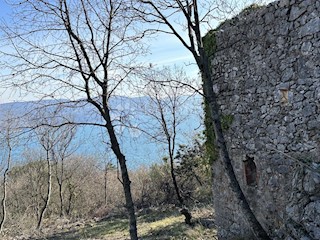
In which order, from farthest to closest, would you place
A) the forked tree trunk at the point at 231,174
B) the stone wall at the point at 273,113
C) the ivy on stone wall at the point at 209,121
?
the ivy on stone wall at the point at 209,121, the forked tree trunk at the point at 231,174, the stone wall at the point at 273,113

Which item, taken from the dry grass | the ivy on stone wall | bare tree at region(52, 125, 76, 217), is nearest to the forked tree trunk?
the ivy on stone wall

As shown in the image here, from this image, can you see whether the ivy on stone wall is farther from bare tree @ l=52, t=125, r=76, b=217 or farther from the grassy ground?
bare tree @ l=52, t=125, r=76, b=217

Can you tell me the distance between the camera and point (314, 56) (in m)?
4.54

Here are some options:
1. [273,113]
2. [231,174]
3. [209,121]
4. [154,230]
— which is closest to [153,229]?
[154,230]

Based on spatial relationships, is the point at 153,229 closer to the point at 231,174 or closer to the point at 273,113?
the point at 231,174

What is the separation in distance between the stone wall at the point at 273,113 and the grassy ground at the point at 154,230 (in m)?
2.74

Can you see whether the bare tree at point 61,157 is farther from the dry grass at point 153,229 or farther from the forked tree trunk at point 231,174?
the forked tree trunk at point 231,174

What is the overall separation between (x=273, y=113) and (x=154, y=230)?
704cm

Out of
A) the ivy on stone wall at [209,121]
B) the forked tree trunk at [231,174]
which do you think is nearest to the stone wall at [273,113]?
the ivy on stone wall at [209,121]

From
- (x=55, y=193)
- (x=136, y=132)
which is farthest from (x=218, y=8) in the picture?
(x=55, y=193)

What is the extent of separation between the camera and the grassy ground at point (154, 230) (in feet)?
31.1

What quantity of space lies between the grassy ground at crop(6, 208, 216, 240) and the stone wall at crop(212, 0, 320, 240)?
2744mm

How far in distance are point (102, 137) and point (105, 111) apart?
0.51 meters

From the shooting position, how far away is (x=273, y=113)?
538 centimetres
